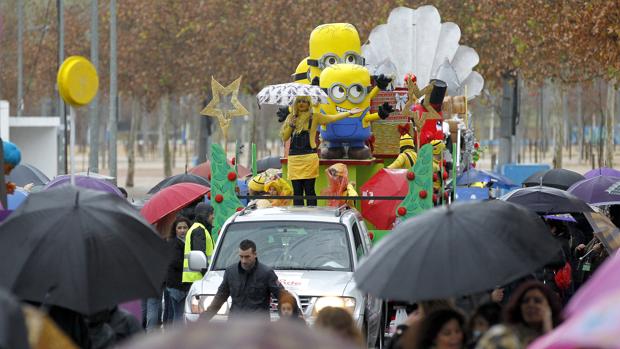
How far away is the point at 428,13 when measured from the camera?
2631 cm

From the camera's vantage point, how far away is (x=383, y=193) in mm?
16719

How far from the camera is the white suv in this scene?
489 inches

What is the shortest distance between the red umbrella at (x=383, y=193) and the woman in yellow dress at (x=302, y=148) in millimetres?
676

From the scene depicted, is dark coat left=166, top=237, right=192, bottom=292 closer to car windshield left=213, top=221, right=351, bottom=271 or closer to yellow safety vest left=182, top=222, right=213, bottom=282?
yellow safety vest left=182, top=222, right=213, bottom=282

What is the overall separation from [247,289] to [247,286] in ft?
0.08

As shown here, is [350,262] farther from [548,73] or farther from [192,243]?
[548,73]

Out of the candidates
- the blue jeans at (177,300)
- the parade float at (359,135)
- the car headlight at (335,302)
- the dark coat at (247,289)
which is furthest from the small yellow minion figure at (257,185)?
the dark coat at (247,289)

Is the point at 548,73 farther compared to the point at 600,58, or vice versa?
the point at 548,73

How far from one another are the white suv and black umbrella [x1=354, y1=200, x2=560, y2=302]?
3.80 metres

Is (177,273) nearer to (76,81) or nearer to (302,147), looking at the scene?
(302,147)

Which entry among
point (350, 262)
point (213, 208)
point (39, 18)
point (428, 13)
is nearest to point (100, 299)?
point (350, 262)

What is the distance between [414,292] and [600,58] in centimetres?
1599

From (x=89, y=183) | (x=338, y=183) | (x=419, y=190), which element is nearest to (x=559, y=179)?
(x=338, y=183)

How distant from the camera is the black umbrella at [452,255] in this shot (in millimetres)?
8070
